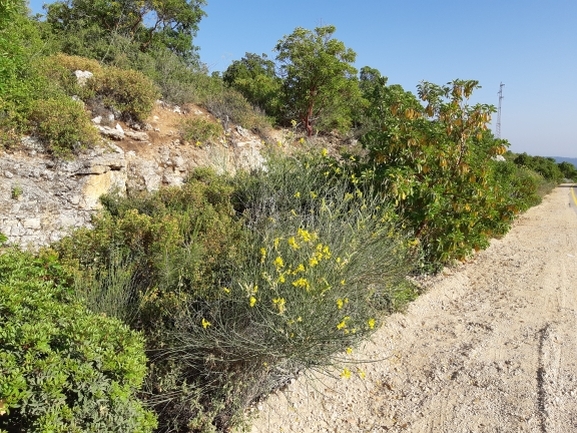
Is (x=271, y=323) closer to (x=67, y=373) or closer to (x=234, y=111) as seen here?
(x=67, y=373)

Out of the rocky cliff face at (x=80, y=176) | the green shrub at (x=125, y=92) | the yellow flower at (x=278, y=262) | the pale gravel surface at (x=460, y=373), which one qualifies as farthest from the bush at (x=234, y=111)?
the yellow flower at (x=278, y=262)

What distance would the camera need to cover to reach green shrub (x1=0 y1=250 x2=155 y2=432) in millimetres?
2297

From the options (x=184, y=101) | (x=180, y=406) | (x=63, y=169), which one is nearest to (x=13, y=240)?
(x=63, y=169)

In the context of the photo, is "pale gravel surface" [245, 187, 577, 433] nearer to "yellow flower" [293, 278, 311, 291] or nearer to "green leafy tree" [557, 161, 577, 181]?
"yellow flower" [293, 278, 311, 291]

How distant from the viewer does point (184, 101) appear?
9.84 metres

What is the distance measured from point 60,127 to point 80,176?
0.67 metres

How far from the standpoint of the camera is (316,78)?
11891 millimetres

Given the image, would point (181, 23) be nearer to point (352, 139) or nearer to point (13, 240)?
point (352, 139)

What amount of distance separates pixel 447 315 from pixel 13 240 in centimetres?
482

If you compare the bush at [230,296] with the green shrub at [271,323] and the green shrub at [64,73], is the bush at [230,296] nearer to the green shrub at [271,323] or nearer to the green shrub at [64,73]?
the green shrub at [271,323]

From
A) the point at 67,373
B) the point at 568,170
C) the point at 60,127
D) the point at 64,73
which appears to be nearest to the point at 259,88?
the point at 64,73

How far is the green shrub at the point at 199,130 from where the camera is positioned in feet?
27.6

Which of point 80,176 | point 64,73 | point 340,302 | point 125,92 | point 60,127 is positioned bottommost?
point 340,302

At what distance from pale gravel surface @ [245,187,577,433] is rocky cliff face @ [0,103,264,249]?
11.1ft
